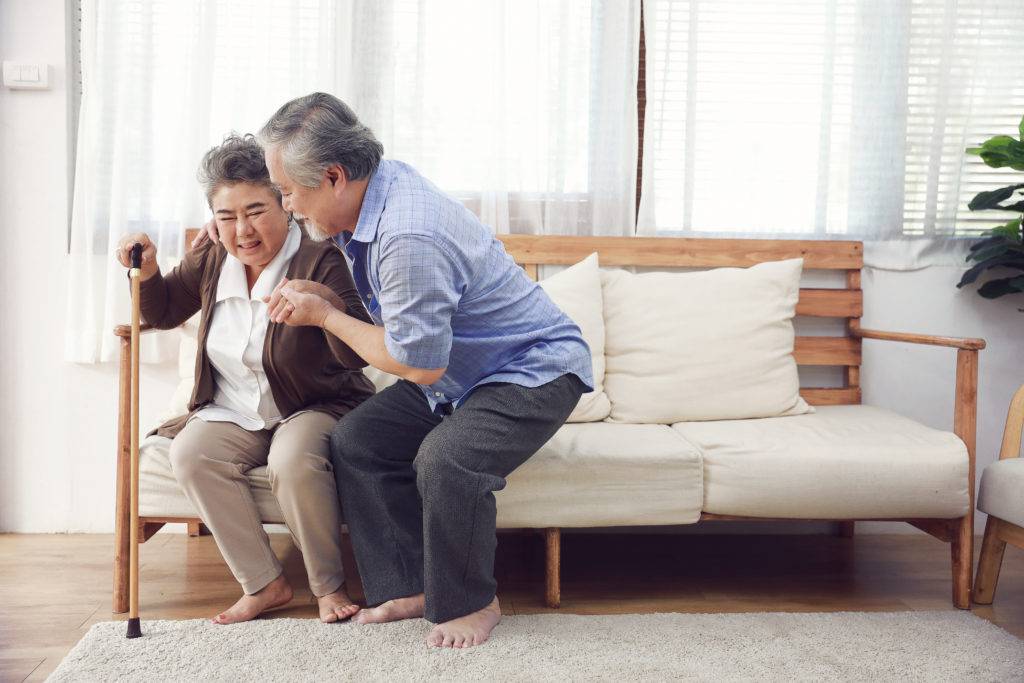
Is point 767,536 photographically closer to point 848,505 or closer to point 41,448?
point 848,505

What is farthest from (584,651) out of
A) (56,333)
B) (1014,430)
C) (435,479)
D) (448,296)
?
(56,333)

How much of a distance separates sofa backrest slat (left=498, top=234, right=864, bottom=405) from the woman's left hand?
3.21ft

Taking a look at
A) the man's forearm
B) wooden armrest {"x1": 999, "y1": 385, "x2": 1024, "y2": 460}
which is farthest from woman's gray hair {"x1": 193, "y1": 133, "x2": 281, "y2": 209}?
wooden armrest {"x1": 999, "y1": 385, "x2": 1024, "y2": 460}

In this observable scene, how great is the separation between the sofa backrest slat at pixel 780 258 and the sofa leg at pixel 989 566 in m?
0.68

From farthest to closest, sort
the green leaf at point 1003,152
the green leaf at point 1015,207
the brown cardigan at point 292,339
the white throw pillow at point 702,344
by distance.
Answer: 1. the green leaf at point 1015,207
2. the green leaf at point 1003,152
3. the white throw pillow at point 702,344
4. the brown cardigan at point 292,339

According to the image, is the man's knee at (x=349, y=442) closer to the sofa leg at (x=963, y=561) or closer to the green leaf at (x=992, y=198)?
the sofa leg at (x=963, y=561)

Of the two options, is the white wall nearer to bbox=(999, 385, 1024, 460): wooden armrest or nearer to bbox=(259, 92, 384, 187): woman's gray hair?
bbox=(999, 385, 1024, 460): wooden armrest

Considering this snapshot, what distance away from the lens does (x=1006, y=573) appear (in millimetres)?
2422

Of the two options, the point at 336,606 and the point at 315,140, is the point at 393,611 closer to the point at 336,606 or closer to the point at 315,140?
the point at 336,606

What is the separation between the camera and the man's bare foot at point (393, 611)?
1937mm

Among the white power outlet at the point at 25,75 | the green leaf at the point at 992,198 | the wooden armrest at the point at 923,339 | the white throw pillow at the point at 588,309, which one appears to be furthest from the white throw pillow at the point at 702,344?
the white power outlet at the point at 25,75

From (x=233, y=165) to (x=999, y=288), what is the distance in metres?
2.33

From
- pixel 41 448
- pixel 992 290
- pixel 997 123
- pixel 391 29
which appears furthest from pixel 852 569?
pixel 41 448

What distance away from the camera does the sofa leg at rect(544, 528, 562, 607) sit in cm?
207
